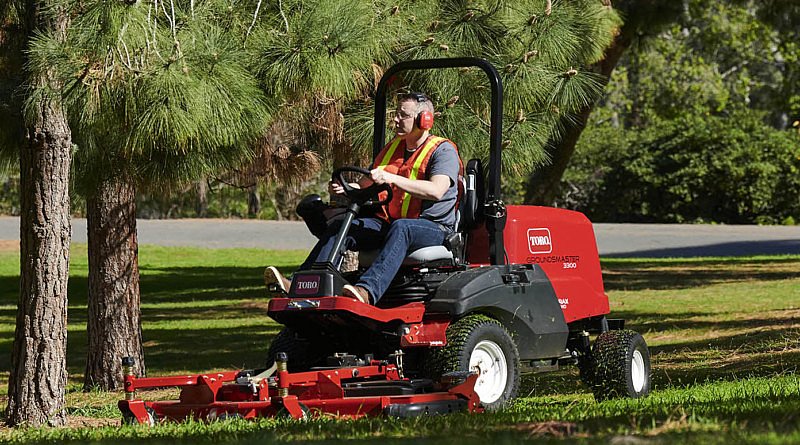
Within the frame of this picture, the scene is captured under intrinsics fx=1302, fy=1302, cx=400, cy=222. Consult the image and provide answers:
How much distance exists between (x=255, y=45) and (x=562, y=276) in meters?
2.40

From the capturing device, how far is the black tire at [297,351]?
7.21 m

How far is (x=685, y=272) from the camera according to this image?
71.5ft

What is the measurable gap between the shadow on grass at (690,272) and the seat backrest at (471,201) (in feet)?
39.5

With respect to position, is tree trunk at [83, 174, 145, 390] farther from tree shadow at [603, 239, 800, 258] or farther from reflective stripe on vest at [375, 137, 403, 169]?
tree shadow at [603, 239, 800, 258]

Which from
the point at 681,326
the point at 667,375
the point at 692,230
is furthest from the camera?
the point at 692,230

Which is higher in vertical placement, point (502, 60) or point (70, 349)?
point (502, 60)

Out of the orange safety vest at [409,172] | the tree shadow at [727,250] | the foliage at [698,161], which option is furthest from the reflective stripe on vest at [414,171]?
the foliage at [698,161]

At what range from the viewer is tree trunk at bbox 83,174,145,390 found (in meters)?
10.8

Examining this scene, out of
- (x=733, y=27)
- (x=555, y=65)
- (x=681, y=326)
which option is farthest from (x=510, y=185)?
(x=555, y=65)

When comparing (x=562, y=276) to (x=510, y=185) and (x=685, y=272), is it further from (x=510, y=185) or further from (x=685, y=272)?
(x=510, y=185)

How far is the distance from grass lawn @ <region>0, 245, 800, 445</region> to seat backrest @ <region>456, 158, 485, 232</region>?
108cm

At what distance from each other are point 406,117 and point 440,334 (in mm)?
1298

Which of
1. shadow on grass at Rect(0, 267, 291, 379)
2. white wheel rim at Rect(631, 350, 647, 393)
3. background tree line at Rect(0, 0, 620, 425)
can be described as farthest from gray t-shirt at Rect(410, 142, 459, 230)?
shadow on grass at Rect(0, 267, 291, 379)

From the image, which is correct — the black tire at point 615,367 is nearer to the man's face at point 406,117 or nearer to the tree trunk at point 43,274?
the man's face at point 406,117
